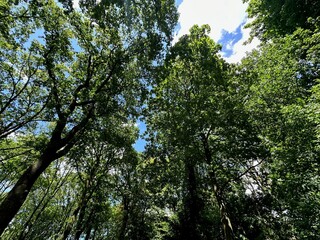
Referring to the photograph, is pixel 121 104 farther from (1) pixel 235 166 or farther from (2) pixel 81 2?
(1) pixel 235 166

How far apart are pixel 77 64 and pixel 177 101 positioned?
625 cm

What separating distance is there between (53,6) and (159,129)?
8780mm

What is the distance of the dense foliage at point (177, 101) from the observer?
7449 millimetres

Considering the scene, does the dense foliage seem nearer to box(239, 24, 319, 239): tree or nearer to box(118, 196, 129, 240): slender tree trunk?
box(239, 24, 319, 239): tree

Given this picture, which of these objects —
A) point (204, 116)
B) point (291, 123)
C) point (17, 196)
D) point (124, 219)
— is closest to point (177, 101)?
point (204, 116)

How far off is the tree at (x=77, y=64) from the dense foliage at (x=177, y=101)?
58mm

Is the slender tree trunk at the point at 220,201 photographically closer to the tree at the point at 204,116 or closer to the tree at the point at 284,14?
the tree at the point at 204,116

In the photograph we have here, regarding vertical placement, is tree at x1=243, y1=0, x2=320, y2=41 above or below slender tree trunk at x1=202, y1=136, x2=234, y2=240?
above

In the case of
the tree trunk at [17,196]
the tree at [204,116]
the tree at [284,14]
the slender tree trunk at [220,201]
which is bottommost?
the tree trunk at [17,196]

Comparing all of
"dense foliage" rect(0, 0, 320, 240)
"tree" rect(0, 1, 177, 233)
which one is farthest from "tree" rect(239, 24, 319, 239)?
"tree" rect(0, 1, 177, 233)

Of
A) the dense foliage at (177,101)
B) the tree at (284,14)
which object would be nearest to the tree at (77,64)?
→ the dense foliage at (177,101)

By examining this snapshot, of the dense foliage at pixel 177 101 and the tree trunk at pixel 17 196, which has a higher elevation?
the dense foliage at pixel 177 101

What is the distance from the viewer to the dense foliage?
24.4 ft

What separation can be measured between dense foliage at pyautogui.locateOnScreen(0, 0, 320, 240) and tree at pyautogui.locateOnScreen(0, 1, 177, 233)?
0.06 metres
